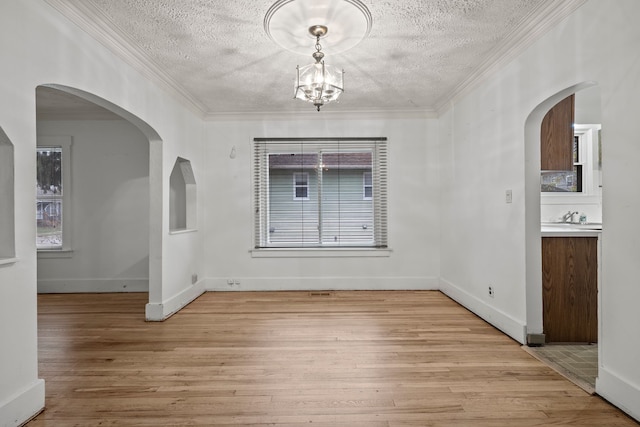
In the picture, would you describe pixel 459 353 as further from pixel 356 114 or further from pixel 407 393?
pixel 356 114

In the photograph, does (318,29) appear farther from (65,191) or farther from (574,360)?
(65,191)

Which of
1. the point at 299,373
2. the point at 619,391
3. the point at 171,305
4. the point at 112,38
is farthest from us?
the point at 171,305

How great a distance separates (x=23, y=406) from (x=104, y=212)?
11.7 feet

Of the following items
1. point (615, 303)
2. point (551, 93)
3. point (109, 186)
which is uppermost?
point (551, 93)

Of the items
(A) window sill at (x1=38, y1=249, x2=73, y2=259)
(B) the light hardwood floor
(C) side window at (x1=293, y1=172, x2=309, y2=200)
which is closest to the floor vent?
(B) the light hardwood floor

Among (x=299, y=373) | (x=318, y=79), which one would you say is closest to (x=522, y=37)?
(x=318, y=79)

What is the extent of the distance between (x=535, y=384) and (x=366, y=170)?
338 centimetres

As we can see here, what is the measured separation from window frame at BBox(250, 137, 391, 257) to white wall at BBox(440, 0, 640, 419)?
2.80ft

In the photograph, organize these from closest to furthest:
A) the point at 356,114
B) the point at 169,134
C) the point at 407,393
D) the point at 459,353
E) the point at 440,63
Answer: the point at 407,393, the point at 459,353, the point at 440,63, the point at 169,134, the point at 356,114

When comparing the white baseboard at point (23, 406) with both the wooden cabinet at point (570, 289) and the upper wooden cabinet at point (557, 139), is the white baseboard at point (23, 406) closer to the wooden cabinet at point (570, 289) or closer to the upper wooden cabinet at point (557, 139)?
the wooden cabinet at point (570, 289)

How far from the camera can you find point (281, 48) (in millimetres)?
2963

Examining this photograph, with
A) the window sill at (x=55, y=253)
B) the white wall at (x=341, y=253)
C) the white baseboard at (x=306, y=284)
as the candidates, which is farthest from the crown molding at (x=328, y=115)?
the window sill at (x=55, y=253)

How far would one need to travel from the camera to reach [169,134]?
382 centimetres

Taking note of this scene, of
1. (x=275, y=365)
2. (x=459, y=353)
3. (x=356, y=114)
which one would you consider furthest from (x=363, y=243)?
(x=275, y=365)
